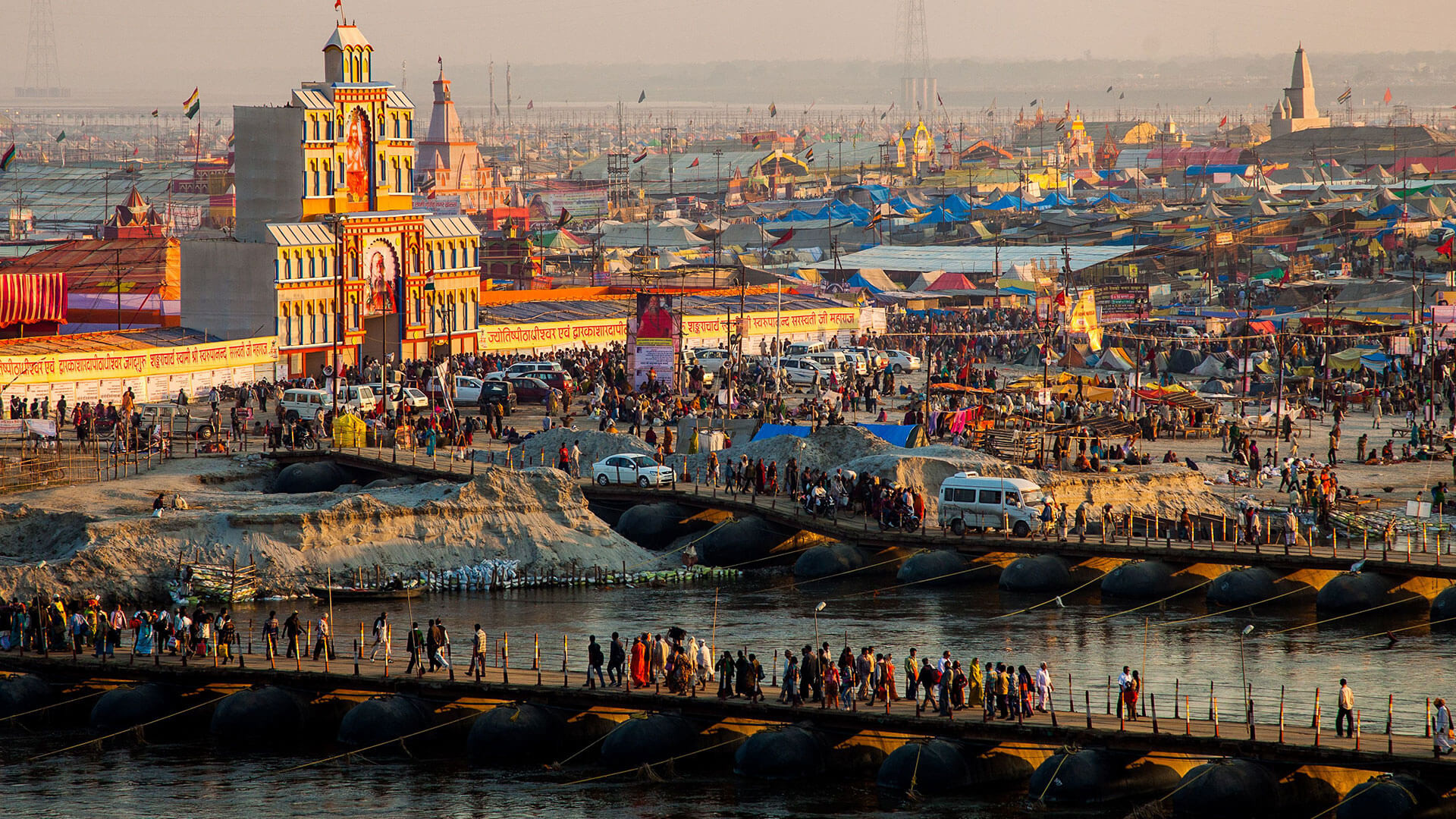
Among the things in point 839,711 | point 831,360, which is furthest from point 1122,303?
point 839,711

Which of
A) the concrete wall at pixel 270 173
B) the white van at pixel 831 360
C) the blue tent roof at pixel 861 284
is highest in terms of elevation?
the concrete wall at pixel 270 173

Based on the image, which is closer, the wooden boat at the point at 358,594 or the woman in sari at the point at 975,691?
the woman in sari at the point at 975,691

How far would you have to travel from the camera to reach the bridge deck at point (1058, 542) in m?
45.1

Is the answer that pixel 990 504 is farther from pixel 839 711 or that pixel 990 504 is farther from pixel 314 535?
pixel 839 711

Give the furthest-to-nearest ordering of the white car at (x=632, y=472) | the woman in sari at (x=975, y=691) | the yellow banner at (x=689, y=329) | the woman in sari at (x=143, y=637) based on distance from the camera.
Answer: the yellow banner at (x=689, y=329), the white car at (x=632, y=472), the woman in sari at (x=143, y=637), the woman in sari at (x=975, y=691)

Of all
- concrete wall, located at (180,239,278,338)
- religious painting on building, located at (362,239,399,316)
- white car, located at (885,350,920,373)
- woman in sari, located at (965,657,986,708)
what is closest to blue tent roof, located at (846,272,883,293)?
white car, located at (885,350,920,373)

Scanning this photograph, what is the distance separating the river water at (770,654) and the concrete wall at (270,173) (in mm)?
29842

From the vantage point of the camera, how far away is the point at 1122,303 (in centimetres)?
10494

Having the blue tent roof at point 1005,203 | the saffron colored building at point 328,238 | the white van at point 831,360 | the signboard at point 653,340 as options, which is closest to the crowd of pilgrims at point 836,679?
the signboard at point 653,340

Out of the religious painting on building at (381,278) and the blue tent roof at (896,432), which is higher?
the religious painting on building at (381,278)

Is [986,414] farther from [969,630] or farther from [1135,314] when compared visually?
[1135,314]

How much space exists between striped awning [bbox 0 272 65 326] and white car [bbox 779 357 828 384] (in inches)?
1106

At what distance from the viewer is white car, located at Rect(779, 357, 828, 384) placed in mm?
75688

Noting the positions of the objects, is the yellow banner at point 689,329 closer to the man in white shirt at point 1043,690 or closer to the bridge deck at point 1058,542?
the bridge deck at point 1058,542
